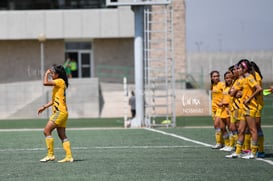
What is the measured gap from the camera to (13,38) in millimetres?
46219

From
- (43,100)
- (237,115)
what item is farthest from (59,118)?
(43,100)

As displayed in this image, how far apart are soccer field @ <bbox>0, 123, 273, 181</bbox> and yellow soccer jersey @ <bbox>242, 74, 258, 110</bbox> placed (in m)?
1.01

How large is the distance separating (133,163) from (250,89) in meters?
2.66

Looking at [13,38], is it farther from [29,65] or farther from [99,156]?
[99,156]

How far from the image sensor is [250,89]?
44.6ft

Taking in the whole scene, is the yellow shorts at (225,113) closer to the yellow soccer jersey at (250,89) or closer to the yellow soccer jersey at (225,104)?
the yellow soccer jersey at (225,104)

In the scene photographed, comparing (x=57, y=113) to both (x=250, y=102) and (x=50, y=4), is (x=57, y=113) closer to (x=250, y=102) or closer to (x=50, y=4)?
(x=250, y=102)

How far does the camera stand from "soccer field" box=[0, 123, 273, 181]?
10.8 metres

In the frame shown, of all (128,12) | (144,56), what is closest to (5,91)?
(128,12)

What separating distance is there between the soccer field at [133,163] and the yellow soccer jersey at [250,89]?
1007mm

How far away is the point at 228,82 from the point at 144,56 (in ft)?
39.4

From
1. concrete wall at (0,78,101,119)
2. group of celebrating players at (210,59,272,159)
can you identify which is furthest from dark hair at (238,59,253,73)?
concrete wall at (0,78,101,119)

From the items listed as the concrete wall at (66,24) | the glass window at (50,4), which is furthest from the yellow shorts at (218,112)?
the glass window at (50,4)

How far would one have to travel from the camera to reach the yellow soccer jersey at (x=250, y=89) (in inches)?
529
